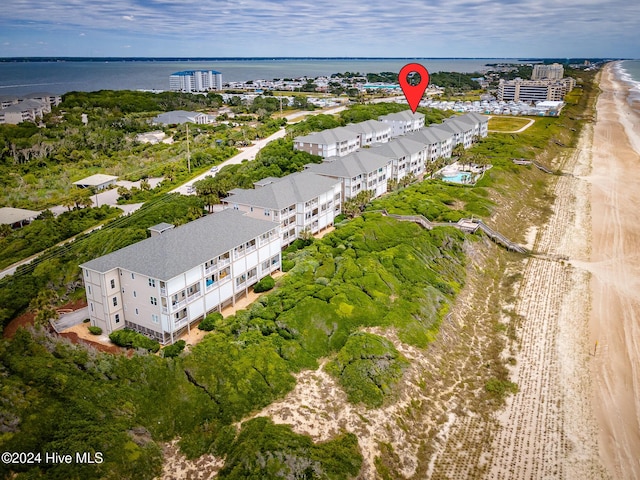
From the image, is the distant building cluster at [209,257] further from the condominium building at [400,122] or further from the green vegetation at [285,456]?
the condominium building at [400,122]

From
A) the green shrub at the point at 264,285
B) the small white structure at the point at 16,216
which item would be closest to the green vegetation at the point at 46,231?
the small white structure at the point at 16,216

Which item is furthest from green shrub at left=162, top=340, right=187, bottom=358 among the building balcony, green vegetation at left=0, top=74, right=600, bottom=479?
the building balcony

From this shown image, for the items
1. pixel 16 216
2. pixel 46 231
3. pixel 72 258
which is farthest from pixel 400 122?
pixel 72 258

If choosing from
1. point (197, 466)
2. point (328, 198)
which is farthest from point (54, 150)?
point (197, 466)

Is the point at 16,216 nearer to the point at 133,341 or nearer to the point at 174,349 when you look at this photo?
the point at 133,341

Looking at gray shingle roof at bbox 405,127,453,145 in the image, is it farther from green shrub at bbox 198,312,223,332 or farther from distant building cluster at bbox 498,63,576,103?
distant building cluster at bbox 498,63,576,103

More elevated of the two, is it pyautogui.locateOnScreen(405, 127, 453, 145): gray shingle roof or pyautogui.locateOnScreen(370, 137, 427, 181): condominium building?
pyautogui.locateOnScreen(405, 127, 453, 145): gray shingle roof

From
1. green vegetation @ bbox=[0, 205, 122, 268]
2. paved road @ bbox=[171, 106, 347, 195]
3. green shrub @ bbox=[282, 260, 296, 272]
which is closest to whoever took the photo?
green shrub @ bbox=[282, 260, 296, 272]
